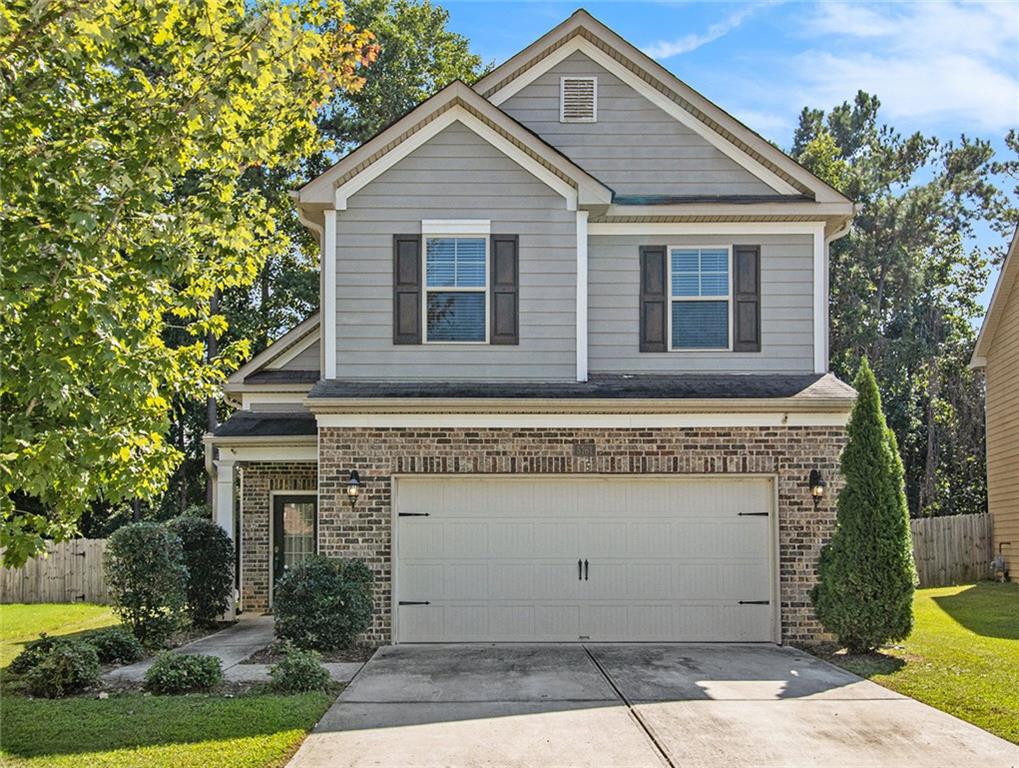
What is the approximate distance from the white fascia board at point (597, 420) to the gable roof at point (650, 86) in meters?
3.16

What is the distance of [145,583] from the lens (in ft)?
43.8

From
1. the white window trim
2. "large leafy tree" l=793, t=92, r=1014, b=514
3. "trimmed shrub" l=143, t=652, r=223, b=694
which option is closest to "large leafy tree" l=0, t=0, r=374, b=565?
"trimmed shrub" l=143, t=652, r=223, b=694

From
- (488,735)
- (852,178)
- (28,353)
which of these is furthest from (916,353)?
(28,353)

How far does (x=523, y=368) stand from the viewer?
45.3ft

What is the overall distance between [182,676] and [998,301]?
704 inches

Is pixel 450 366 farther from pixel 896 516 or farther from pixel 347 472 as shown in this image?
pixel 896 516

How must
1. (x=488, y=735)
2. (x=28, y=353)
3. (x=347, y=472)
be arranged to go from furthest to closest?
1. (x=347, y=472)
2. (x=488, y=735)
3. (x=28, y=353)

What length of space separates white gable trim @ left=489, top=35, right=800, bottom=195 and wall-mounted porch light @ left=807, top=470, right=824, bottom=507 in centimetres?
391

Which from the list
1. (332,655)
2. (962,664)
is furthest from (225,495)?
(962,664)

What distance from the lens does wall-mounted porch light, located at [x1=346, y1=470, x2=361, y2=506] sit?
1294 centimetres

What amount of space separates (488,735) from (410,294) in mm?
6746

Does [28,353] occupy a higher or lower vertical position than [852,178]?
lower

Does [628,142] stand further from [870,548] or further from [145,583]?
[145,583]

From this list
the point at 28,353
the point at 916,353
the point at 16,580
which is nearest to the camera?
the point at 28,353
